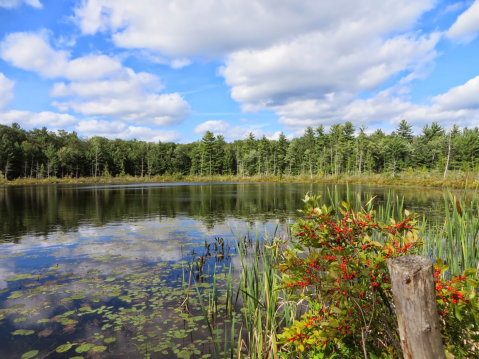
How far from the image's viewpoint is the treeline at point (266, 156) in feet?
218

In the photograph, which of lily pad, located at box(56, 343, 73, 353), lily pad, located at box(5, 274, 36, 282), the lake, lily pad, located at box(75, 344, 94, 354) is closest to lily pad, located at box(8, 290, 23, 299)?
the lake

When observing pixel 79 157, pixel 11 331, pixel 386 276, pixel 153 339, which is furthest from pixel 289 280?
pixel 79 157

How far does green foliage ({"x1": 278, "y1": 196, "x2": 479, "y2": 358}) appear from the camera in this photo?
7.22 ft

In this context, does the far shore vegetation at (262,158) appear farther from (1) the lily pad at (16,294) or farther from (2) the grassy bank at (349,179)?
(1) the lily pad at (16,294)

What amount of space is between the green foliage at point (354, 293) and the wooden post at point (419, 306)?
351 millimetres

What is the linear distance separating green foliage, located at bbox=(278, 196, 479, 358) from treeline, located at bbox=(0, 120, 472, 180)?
64.0 metres

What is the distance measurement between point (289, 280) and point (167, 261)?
264 inches

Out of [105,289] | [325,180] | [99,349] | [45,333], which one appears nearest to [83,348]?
[99,349]

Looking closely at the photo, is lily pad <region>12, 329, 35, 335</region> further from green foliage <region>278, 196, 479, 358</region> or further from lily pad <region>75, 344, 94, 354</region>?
green foliage <region>278, 196, 479, 358</region>

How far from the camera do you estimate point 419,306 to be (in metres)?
1.78

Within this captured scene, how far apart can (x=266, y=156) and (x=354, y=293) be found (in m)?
75.4

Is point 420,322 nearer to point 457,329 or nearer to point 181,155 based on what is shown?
point 457,329

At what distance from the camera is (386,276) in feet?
8.77

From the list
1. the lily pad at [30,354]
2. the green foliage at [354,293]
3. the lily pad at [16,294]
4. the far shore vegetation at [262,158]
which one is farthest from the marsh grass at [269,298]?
the far shore vegetation at [262,158]
